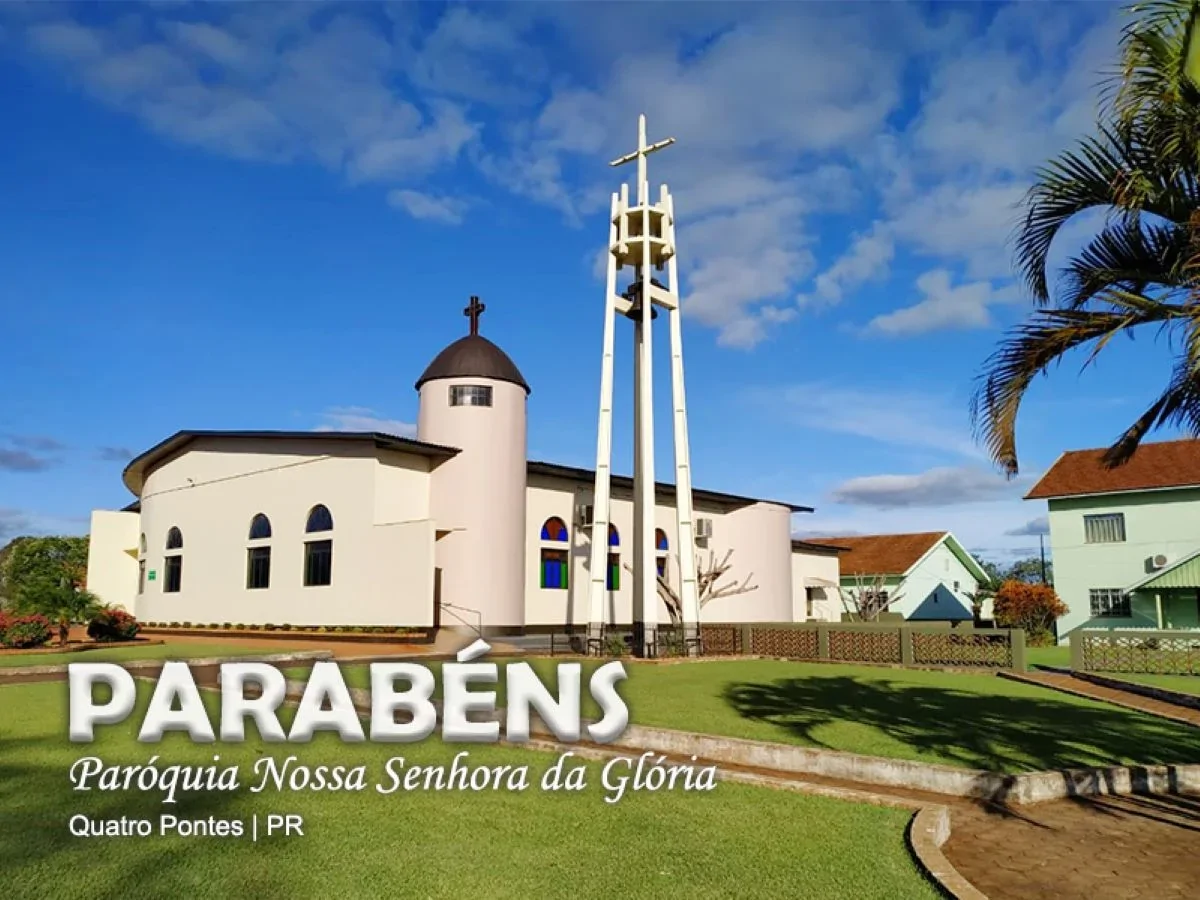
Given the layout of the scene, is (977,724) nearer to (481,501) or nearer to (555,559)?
(481,501)

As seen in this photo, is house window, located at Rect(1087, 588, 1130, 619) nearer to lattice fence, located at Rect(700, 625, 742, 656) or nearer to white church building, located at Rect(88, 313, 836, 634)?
white church building, located at Rect(88, 313, 836, 634)

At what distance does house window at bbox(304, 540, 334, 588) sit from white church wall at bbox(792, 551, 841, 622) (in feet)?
66.0

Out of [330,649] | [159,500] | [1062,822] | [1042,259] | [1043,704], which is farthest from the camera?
[159,500]

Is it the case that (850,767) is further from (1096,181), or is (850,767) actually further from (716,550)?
(716,550)

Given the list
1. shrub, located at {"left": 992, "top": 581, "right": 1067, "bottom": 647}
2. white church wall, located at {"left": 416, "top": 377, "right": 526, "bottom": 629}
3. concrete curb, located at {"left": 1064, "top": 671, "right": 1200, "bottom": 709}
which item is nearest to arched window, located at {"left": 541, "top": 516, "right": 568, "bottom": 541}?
white church wall, located at {"left": 416, "top": 377, "right": 526, "bottom": 629}

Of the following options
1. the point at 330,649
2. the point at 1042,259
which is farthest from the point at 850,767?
the point at 330,649

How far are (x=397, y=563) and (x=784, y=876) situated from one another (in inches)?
753

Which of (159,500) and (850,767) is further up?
(159,500)

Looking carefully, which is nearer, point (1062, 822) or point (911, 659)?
point (1062, 822)

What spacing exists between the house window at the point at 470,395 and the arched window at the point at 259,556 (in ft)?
21.0

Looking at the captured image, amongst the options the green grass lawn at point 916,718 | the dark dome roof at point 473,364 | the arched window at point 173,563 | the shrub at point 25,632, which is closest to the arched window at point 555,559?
the dark dome roof at point 473,364

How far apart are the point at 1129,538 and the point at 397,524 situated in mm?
27251

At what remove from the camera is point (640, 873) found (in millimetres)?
5344

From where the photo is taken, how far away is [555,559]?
28.7 meters
